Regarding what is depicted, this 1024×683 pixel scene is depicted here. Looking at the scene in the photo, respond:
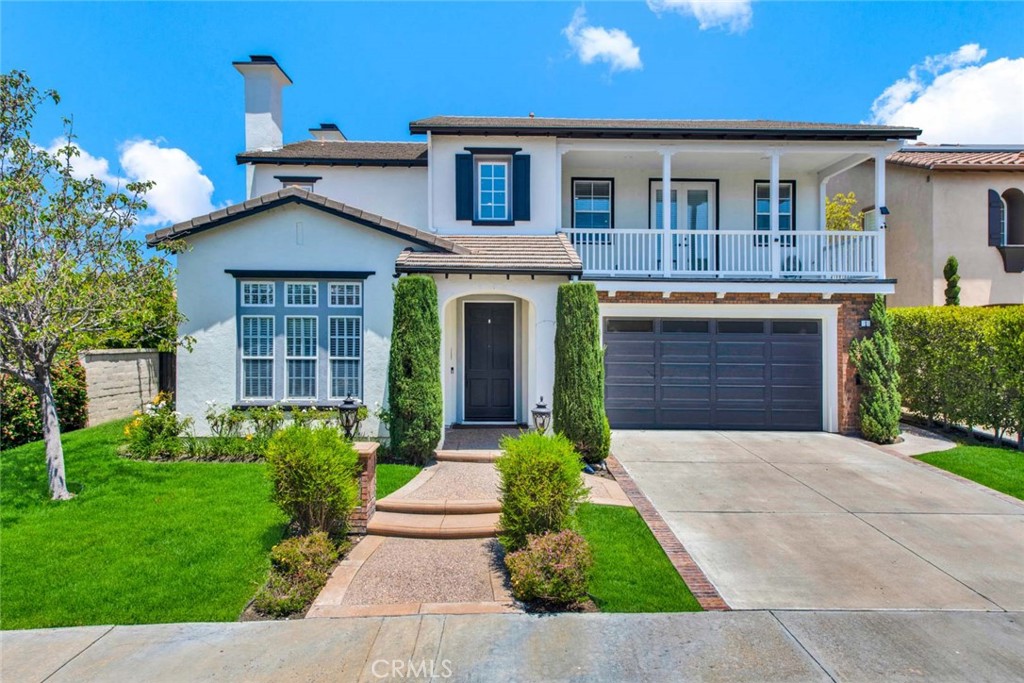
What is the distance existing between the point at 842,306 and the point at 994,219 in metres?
8.95

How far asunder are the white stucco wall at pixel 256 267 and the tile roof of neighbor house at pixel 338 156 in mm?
3971

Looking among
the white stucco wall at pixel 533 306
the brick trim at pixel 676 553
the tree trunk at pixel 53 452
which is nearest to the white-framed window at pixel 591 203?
the white stucco wall at pixel 533 306

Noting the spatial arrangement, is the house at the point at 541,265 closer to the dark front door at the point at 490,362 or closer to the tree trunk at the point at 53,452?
the dark front door at the point at 490,362

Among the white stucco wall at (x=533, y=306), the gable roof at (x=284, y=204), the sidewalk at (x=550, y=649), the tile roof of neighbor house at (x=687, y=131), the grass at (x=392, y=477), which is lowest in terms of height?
the sidewalk at (x=550, y=649)

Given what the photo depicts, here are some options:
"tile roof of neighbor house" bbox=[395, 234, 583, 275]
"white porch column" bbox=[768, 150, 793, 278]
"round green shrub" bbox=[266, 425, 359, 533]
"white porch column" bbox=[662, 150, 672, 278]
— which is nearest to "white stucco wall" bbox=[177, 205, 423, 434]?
"tile roof of neighbor house" bbox=[395, 234, 583, 275]

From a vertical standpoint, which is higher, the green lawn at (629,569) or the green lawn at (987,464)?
the green lawn at (987,464)

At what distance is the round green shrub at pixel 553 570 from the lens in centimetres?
460

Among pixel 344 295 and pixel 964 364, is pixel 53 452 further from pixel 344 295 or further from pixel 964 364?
pixel 964 364

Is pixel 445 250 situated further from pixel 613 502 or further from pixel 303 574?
pixel 303 574

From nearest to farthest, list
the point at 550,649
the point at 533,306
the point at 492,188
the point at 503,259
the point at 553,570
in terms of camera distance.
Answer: the point at 550,649 < the point at 553,570 < the point at 533,306 < the point at 503,259 < the point at 492,188

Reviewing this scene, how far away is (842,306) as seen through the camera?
457 inches

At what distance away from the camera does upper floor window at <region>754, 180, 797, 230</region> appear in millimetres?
13398

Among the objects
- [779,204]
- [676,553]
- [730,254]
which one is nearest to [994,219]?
[779,204]

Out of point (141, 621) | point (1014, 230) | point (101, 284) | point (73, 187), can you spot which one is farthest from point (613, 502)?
point (1014, 230)
